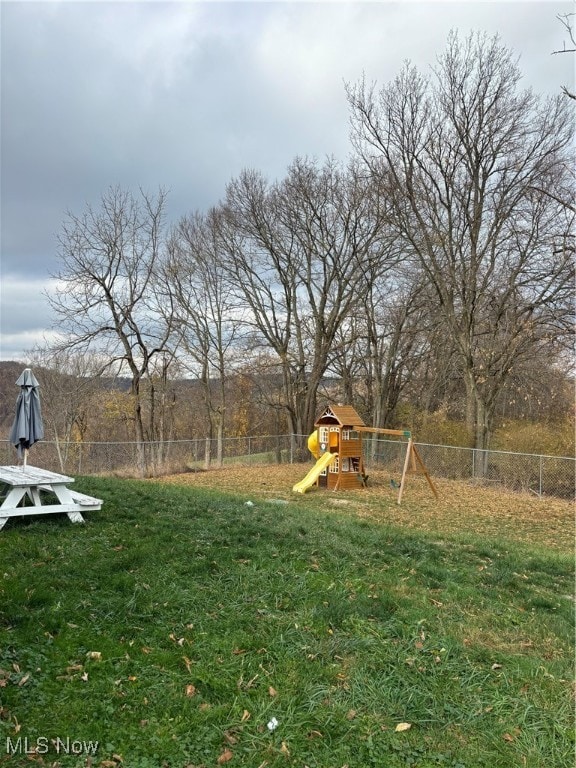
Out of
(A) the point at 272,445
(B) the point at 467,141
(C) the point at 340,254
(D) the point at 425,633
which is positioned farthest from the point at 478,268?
(D) the point at 425,633

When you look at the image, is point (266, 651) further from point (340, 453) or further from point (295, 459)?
point (295, 459)

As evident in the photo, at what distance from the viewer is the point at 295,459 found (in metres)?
23.0

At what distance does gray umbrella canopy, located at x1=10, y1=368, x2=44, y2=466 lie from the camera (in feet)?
21.0

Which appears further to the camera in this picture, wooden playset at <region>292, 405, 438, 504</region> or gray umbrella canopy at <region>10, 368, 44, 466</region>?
wooden playset at <region>292, 405, 438, 504</region>

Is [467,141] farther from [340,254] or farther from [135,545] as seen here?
[135,545]

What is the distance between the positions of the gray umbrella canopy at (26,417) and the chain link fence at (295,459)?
9.57m

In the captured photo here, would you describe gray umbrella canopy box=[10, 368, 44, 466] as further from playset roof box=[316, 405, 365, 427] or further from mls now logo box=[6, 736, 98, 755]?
playset roof box=[316, 405, 365, 427]

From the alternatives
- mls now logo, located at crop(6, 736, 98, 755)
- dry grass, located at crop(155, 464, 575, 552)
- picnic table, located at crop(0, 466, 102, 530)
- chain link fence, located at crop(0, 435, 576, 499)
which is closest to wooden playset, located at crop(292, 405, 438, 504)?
dry grass, located at crop(155, 464, 575, 552)

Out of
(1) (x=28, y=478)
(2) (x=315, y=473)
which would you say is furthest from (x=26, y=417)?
(2) (x=315, y=473)

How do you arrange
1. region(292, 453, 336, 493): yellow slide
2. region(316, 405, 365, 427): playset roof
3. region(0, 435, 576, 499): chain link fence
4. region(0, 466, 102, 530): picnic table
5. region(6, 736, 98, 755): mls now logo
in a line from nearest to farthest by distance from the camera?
region(6, 736, 98, 755): mls now logo → region(0, 466, 102, 530): picnic table → region(292, 453, 336, 493): yellow slide → region(0, 435, 576, 499): chain link fence → region(316, 405, 365, 427): playset roof

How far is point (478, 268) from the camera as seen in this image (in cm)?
1795

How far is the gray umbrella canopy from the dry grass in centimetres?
570

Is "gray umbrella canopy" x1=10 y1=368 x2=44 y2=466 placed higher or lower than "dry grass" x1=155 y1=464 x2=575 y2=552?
higher

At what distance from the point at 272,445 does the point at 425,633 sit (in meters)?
21.1
